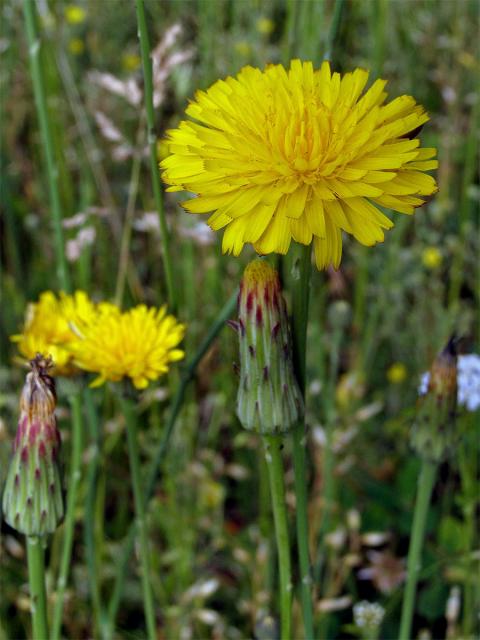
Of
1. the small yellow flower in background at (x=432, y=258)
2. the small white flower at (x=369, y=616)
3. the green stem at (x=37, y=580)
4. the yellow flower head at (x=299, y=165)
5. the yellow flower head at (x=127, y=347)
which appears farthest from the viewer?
the small yellow flower in background at (x=432, y=258)

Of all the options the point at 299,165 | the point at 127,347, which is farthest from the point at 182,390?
the point at 299,165

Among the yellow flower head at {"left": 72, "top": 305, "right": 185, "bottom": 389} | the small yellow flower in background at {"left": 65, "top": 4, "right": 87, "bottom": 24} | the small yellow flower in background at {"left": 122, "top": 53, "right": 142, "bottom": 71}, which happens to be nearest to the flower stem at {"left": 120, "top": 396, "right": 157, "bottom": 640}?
the yellow flower head at {"left": 72, "top": 305, "right": 185, "bottom": 389}

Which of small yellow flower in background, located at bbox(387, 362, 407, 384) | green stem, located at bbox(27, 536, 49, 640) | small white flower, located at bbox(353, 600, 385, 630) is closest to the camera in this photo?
green stem, located at bbox(27, 536, 49, 640)

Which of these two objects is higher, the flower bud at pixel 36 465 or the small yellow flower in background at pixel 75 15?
the small yellow flower in background at pixel 75 15

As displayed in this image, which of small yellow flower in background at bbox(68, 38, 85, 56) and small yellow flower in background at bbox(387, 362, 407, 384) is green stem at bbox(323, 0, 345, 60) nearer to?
small yellow flower in background at bbox(387, 362, 407, 384)

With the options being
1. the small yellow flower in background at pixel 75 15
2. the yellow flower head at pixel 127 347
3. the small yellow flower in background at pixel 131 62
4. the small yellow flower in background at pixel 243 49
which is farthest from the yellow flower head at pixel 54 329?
the small yellow flower in background at pixel 75 15

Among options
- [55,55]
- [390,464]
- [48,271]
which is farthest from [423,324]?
[55,55]

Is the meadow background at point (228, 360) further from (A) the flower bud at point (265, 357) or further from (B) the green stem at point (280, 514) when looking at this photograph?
(A) the flower bud at point (265, 357)
